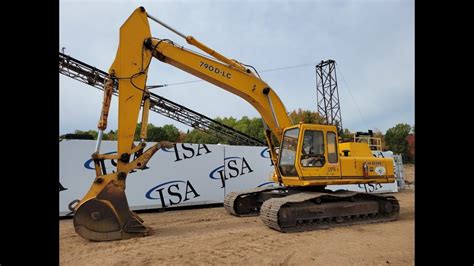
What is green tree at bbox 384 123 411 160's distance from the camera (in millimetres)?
37562

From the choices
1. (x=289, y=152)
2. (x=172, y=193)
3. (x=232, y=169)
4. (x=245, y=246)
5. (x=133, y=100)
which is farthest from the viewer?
(x=232, y=169)

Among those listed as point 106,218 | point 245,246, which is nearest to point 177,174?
point 106,218

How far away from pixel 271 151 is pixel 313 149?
4.29 ft

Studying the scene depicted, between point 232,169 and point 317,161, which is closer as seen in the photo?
point 317,161

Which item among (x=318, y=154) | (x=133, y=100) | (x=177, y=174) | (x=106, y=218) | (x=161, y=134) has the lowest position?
(x=106, y=218)

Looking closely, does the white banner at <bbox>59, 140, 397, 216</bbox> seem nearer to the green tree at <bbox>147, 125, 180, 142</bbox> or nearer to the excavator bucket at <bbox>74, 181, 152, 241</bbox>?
the excavator bucket at <bbox>74, 181, 152, 241</bbox>

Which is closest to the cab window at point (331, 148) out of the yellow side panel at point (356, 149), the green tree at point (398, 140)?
the yellow side panel at point (356, 149)

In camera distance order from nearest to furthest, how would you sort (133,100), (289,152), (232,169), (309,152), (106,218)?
(106,218)
(133,100)
(309,152)
(289,152)
(232,169)

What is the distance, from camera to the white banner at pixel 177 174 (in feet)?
30.1

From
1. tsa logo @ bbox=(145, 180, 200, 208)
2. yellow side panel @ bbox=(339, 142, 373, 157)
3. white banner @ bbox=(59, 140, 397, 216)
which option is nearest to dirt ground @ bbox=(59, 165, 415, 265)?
yellow side panel @ bbox=(339, 142, 373, 157)

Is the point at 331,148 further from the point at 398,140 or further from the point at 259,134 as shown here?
the point at 398,140

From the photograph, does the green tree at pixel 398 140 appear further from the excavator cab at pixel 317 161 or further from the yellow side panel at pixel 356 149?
the excavator cab at pixel 317 161

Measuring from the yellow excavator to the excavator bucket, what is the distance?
2 cm

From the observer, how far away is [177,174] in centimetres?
1051
